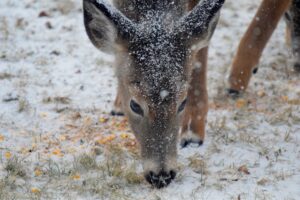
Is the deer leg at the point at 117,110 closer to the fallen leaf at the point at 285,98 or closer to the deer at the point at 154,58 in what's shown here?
the deer at the point at 154,58

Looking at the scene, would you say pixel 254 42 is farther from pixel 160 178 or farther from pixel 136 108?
pixel 160 178

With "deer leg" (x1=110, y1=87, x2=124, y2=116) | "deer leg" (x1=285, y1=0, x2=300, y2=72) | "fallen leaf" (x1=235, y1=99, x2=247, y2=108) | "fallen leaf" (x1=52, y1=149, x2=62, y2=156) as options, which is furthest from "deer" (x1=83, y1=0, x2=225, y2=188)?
"deer leg" (x1=285, y1=0, x2=300, y2=72)

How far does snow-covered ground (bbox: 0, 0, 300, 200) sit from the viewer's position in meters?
5.07

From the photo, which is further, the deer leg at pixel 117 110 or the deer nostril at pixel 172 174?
the deer leg at pixel 117 110

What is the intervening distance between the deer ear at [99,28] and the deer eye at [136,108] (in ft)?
1.92

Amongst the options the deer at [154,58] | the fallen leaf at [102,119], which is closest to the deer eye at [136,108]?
the deer at [154,58]

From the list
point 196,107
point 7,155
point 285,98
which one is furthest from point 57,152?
point 285,98

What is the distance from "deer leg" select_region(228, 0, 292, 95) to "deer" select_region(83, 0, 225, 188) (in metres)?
1.88

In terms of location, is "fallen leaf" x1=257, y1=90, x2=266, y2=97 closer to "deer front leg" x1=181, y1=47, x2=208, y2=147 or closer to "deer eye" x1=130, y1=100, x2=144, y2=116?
"deer front leg" x1=181, y1=47, x2=208, y2=147

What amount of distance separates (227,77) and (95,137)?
6.80 feet

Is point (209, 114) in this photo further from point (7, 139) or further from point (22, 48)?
point (22, 48)

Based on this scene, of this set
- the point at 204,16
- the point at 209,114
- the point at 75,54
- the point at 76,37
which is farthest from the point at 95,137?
the point at 76,37

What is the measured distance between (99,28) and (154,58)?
0.64 m

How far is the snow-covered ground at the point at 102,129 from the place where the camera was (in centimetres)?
507
